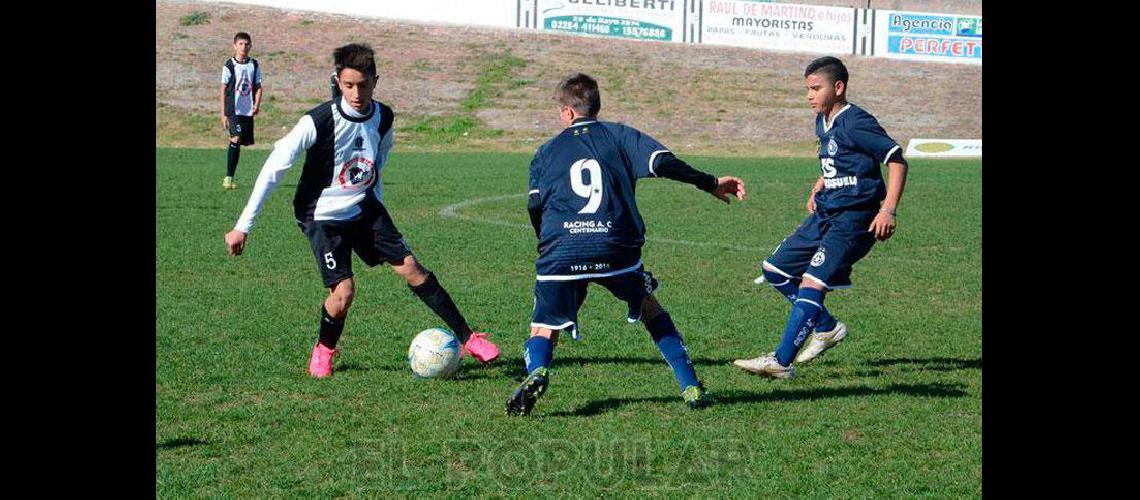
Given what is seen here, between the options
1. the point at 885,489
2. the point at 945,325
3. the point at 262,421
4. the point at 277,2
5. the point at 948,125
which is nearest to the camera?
the point at 885,489

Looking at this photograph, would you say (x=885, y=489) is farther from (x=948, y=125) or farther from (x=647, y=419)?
(x=948, y=125)

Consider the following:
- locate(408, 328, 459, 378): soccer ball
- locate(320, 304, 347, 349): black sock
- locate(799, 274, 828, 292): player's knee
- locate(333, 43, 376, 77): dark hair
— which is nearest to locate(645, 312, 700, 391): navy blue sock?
locate(799, 274, 828, 292): player's knee

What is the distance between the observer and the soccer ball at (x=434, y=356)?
23.1 ft

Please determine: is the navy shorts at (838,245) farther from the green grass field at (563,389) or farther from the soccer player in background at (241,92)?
the soccer player in background at (241,92)

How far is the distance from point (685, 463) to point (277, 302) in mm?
4900

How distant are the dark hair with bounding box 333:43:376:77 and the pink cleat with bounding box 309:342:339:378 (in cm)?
161

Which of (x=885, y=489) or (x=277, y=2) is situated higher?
(x=277, y=2)

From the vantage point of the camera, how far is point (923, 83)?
4512 centimetres

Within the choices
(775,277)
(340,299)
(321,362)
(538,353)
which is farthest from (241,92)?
(538,353)

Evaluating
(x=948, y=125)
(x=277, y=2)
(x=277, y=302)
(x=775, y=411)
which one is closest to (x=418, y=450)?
(x=775, y=411)

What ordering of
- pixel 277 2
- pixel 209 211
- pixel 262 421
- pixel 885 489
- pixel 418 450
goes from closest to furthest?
pixel 885 489 → pixel 418 450 → pixel 262 421 → pixel 209 211 → pixel 277 2

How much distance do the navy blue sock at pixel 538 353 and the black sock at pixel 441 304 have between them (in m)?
1.35

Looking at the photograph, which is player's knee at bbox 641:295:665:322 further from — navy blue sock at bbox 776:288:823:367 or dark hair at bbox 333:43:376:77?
dark hair at bbox 333:43:376:77

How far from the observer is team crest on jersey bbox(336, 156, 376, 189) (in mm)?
7219
